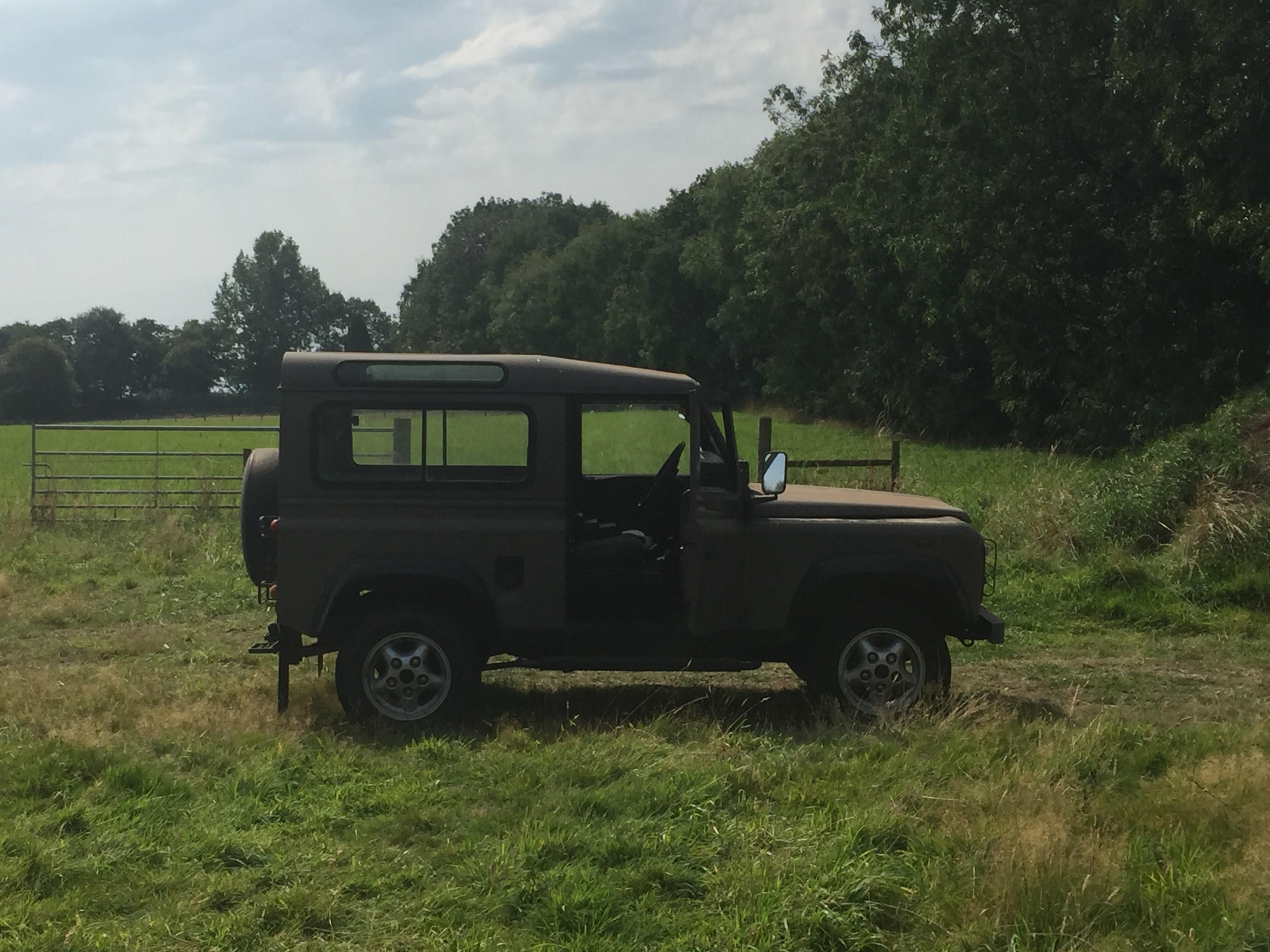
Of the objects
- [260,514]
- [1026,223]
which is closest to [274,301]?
[1026,223]

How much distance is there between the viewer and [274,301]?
470 feet

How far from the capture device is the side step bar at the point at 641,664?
730 cm

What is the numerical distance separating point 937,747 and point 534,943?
9.18 feet

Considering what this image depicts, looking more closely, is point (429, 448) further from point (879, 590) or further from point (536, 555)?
point (879, 590)

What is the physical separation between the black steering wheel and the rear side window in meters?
0.94

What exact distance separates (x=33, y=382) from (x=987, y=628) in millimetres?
89897

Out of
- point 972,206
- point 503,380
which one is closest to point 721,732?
point 503,380

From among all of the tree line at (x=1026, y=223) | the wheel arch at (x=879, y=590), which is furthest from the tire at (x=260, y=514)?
the tree line at (x=1026, y=223)

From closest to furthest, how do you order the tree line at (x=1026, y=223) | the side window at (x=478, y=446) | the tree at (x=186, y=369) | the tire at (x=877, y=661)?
the side window at (x=478, y=446)
the tire at (x=877, y=661)
the tree line at (x=1026, y=223)
the tree at (x=186, y=369)

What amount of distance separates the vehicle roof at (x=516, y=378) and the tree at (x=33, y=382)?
284 feet

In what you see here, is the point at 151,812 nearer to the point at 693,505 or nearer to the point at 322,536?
the point at 322,536

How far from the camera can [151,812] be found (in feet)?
18.5

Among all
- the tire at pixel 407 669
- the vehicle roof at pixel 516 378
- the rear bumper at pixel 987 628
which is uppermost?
the vehicle roof at pixel 516 378

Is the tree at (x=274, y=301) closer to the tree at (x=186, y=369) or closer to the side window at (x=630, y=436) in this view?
the tree at (x=186, y=369)
